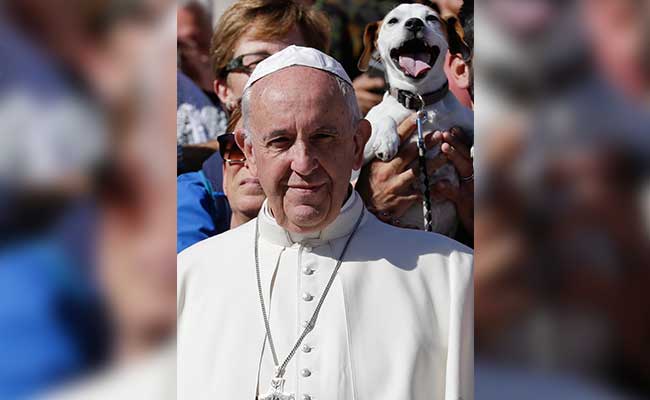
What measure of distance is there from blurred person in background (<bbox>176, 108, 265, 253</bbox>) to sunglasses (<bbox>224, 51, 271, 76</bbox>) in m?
0.15

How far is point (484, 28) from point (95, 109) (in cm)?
133

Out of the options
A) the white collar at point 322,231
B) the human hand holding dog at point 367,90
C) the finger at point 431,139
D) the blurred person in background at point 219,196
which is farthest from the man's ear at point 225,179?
the finger at point 431,139

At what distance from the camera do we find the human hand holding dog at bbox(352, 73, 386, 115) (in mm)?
3242

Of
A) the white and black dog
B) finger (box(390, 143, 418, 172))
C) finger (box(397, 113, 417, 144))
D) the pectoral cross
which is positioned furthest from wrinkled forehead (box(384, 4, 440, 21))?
the pectoral cross

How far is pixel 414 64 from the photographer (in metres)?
3.18

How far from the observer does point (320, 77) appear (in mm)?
2820

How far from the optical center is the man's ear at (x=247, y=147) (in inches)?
114

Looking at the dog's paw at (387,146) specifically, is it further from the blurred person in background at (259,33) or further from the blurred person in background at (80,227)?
the blurred person in background at (80,227)

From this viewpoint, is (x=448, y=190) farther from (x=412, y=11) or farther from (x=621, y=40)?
(x=621, y=40)

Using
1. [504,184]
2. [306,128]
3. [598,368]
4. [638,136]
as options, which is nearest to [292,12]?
[306,128]

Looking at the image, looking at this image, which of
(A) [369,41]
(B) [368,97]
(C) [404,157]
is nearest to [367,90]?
(B) [368,97]

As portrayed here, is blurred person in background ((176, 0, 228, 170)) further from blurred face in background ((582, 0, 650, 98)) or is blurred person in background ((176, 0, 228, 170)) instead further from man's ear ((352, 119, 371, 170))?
blurred face in background ((582, 0, 650, 98))

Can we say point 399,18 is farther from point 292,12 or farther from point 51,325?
point 51,325

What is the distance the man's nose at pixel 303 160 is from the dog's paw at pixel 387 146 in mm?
489
